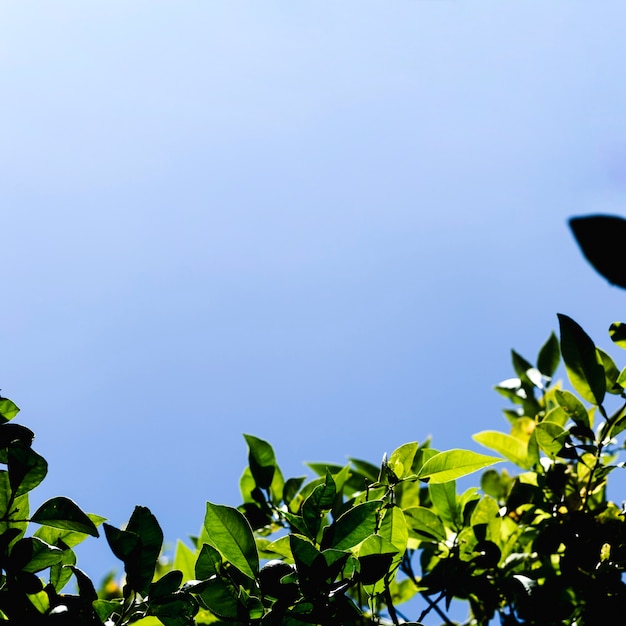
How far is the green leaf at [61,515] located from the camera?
122 cm

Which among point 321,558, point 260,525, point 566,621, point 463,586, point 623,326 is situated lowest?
point 566,621

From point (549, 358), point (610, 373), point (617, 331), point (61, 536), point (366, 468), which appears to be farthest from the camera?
point (549, 358)

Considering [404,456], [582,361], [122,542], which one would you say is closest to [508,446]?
[582,361]

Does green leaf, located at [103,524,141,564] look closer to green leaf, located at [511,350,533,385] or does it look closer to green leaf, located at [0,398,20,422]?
green leaf, located at [0,398,20,422]

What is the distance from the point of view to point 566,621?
5.58 feet

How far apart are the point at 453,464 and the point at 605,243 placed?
1.11 m

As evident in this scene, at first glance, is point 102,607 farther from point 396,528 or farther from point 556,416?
point 556,416

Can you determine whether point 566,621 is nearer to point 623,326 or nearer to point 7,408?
point 623,326

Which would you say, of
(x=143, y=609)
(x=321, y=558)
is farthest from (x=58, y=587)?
(x=321, y=558)

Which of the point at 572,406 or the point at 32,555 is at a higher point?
the point at 572,406

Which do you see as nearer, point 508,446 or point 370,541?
point 370,541

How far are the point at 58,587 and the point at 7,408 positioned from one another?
42 cm

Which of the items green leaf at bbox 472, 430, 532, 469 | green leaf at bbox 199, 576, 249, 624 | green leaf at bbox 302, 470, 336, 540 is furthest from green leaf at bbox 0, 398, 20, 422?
green leaf at bbox 472, 430, 532, 469

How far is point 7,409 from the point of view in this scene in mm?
1279
